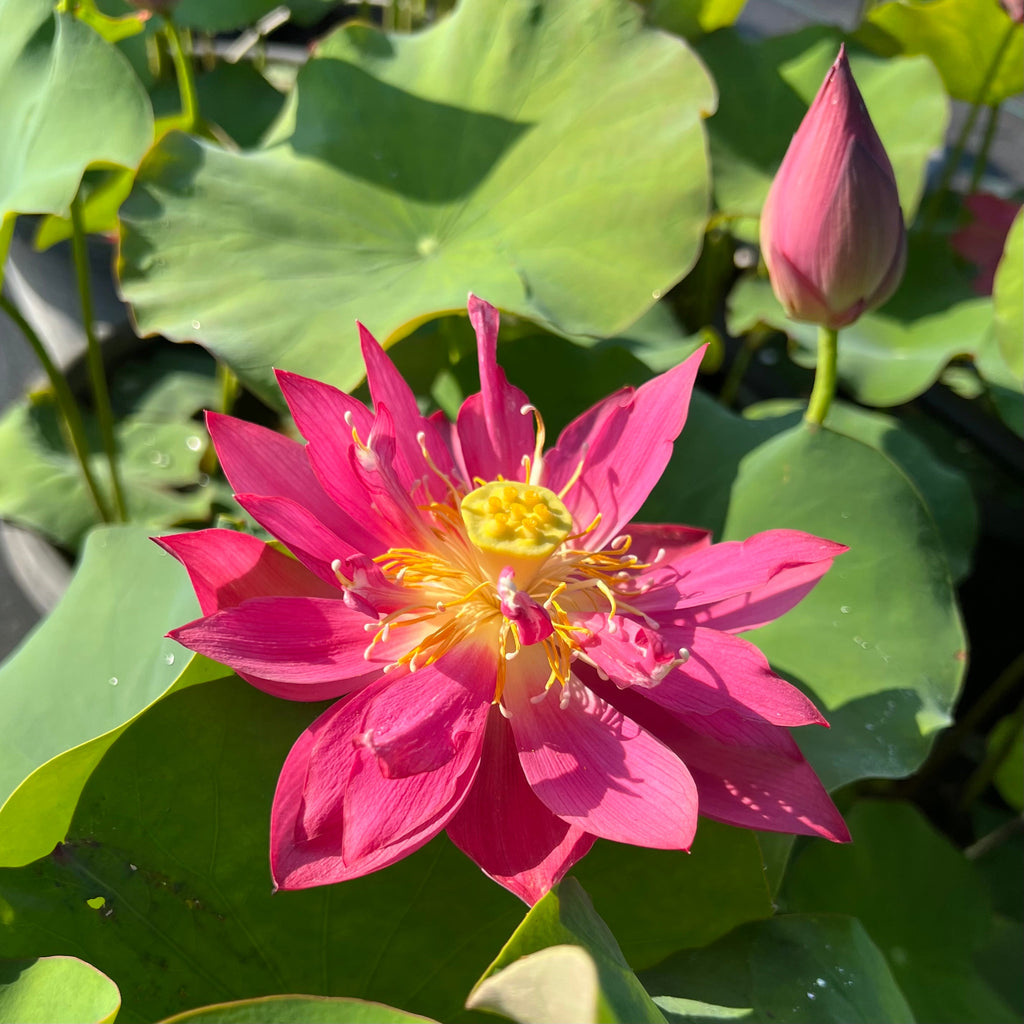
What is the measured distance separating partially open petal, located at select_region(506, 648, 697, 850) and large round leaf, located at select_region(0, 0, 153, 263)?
0.49 meters

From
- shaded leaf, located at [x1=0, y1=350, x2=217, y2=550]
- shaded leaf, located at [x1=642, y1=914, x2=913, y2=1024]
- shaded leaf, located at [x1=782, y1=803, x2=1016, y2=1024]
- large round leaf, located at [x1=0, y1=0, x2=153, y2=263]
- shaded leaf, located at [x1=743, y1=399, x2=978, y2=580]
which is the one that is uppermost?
large round leaf, located at [x1=0, y1=0, x2=153, y2=263]

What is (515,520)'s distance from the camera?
0.55m

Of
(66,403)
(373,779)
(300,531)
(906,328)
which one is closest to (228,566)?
(300,531)

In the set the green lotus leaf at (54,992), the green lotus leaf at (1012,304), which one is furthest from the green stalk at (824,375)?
the green lotus leaf at (54,992)

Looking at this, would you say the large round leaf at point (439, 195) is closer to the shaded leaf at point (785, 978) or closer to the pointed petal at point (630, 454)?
the pointed petal at point (630, 454)

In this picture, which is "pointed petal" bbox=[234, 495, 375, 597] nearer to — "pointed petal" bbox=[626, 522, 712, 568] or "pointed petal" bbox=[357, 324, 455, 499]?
"pointed petal" bbox=[357, 324, 455, 499]

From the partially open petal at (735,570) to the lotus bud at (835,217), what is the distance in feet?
0.71

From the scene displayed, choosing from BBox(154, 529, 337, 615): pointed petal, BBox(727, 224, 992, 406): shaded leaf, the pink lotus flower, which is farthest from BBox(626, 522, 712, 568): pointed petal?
BBox(727, 224, 992, 406): shaded leaf

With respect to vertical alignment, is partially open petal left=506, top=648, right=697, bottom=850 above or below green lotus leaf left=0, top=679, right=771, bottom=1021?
above

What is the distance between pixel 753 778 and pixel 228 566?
316mm

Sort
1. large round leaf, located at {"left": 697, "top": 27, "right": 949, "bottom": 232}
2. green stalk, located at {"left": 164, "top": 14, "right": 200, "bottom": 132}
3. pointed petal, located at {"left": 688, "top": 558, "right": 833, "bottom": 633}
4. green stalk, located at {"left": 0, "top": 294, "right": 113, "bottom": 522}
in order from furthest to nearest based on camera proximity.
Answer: large round leaf, located at {"left": 697, "top": 27, "right": 949, "bottom": 232}, green stalk, located at {"left": 164, "top": 14, "right": 200, "bottom": 132}, green stalk, located at {"left": 0, "top": 294, "right": 113, "bottom": 522}, pointed petal, located at {"left": 688, "top": 558, "right": 833, "bottom": 633}

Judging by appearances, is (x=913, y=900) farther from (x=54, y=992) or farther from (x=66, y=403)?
(x=66, y=403)

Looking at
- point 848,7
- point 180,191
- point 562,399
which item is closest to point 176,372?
point 180,191

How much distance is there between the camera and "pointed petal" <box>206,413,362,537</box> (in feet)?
1.73
